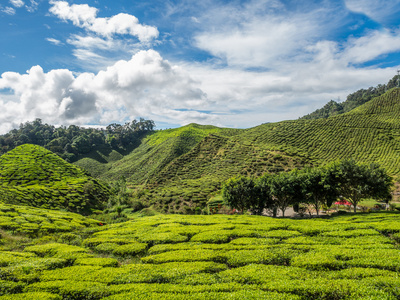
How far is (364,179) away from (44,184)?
82.1 m

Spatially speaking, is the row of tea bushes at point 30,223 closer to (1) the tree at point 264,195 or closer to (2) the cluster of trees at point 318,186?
(2) the cluster of trees at point 318,186

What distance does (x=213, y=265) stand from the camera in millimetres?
14656

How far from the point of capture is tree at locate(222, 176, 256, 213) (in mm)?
43000

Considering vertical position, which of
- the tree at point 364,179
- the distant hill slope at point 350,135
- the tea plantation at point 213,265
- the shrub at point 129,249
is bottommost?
the shrub at point 129,249

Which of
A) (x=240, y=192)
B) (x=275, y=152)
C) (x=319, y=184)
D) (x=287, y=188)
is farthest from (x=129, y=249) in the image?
(x=275, y=152)

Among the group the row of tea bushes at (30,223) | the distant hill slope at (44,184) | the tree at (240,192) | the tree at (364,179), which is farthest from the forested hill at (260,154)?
the tree at (364,179)

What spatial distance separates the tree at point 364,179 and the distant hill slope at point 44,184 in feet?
196

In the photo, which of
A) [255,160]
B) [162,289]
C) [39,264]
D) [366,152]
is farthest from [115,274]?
[366,152]

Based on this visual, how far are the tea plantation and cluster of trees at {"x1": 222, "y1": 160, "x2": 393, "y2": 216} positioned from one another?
16772 mm

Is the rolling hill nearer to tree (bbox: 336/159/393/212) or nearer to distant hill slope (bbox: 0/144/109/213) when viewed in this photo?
distant hill slope (bbox: 0/144/109/213)

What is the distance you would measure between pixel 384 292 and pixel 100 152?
648 ft

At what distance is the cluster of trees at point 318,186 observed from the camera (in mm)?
37500

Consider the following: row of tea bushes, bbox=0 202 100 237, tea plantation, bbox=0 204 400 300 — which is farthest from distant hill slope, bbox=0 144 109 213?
tea plantation, bbox=0 204 400 300

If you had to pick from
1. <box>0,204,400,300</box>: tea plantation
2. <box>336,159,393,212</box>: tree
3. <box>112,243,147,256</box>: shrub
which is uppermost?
<box>336,159,393,212</box>: tree
